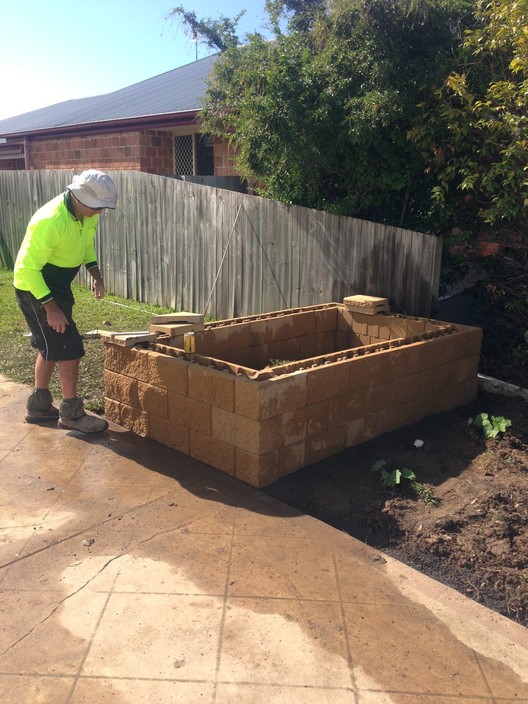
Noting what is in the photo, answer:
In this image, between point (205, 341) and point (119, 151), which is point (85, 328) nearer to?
point (205, 341)

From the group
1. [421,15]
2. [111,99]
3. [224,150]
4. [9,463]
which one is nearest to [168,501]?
[9,463]

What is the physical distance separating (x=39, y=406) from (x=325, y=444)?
2468 mm

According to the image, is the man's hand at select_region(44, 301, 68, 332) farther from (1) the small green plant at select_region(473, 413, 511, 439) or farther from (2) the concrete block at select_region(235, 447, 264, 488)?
(1) the small green plant at select_region(473, 413, 511, 439)

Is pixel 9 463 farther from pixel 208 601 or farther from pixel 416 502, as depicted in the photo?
pixel 416 502

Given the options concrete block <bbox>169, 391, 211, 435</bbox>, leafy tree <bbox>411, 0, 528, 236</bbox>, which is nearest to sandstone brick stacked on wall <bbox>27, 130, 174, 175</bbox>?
leafy tree <bbox>411, 0, 528, 236</bbox>

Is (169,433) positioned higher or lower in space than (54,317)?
lower

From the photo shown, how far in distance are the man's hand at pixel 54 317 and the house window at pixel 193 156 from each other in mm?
9794

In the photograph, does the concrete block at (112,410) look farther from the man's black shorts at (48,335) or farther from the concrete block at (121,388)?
the man's black shorts at (48,335)

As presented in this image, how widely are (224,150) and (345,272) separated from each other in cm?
603

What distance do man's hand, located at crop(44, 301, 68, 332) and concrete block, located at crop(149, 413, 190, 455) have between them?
37.4 inches

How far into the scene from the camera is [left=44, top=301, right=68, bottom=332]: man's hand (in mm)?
4742

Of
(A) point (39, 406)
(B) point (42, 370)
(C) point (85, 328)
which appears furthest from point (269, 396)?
(C) point (85, 328)

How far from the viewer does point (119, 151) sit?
47.7ft

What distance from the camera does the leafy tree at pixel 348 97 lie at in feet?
19.8
